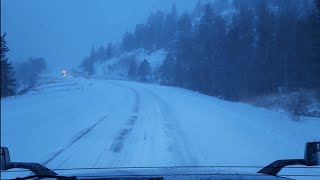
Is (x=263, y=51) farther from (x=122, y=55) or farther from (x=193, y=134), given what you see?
(x=122, y=55)

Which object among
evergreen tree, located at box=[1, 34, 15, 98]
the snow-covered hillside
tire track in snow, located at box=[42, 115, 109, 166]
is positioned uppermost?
the snow-covered hillside

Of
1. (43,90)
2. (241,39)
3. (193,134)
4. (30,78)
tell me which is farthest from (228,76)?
(193,134)

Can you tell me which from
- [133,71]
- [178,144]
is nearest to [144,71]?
[133,71]

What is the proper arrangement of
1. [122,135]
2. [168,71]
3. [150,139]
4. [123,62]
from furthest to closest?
[123,62], [168,71], [122,135], [150,139]

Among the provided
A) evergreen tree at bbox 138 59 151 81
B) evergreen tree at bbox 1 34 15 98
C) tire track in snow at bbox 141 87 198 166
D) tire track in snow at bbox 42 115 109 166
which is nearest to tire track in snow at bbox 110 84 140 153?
tire track in snow at bbox 42 115 109 166

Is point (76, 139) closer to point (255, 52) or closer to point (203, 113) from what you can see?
point (203, 113)

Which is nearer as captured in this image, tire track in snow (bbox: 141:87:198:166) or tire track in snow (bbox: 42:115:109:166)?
tire track in snow (bbox: 42:115:109:166)

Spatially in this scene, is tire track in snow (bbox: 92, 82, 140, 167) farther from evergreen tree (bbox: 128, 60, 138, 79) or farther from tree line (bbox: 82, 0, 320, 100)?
evergreen tree (bbox: 128, 60, 138, 79)

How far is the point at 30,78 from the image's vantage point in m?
22.5

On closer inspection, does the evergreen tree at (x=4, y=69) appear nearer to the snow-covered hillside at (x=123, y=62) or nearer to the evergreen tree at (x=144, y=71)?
Result: the evergreen tree at (x=144, y=71)

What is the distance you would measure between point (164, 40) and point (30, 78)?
88.3 metres

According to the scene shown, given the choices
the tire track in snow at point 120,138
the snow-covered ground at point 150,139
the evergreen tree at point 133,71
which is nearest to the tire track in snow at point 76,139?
the snow-covered ground at point 150,139

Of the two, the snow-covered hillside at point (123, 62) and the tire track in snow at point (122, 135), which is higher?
the snow-covered hillside at point (123, 62)

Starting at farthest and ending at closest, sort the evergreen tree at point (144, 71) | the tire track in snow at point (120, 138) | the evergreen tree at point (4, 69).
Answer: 1. the evergreen tree at point (144, 71)
2. the tire track in snow at point (120, 138)
3. the evergreen tree at point (4, 69)
